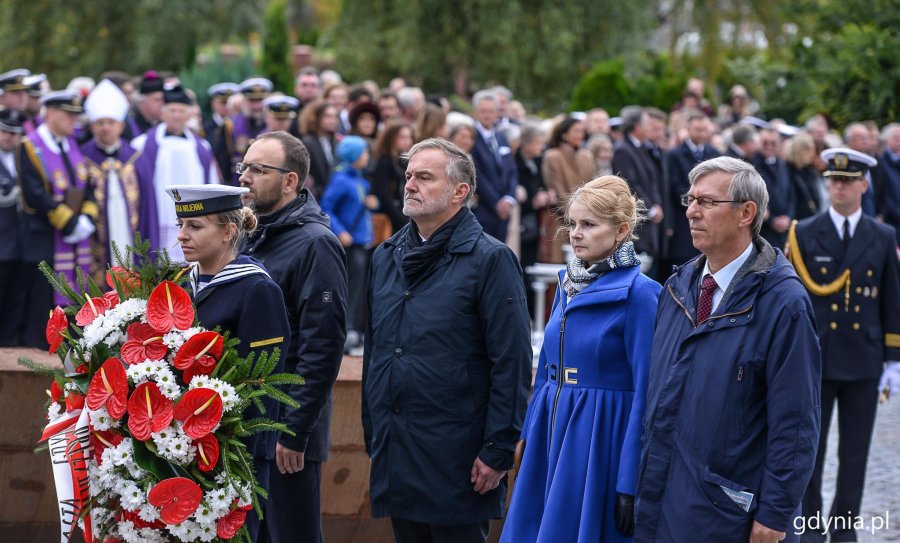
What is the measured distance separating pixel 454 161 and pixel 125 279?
1437 millimetres

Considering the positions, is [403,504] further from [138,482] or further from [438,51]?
[438,51]

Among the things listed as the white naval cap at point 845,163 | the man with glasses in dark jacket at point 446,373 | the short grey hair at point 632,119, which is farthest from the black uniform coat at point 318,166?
the man with glasses in dark jacket at point 446,373

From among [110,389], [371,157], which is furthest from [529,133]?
[110,389]

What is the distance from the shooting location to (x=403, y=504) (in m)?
5.25

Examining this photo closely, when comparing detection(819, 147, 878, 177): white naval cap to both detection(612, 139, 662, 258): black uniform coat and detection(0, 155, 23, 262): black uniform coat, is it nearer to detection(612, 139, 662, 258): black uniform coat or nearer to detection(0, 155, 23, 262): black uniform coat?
Result: detection(612, 139, 662, 258): black uniform coat

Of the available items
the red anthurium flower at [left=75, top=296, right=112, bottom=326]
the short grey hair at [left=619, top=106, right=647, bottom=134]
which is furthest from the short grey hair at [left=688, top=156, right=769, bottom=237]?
the short grey hair at [left=619, top=106, right=647, bottom=134]

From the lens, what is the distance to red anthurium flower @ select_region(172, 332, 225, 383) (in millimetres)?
4621

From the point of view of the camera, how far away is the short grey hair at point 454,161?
5383 millimetres

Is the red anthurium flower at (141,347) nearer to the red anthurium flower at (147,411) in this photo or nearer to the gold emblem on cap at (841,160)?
the red anthurium flower at (147,411)

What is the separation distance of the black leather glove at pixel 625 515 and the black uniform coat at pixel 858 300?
309 cm

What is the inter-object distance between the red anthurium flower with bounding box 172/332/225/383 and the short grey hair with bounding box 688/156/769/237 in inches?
73.5

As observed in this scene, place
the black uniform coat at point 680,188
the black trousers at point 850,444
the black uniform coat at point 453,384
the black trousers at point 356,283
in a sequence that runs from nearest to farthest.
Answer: the black uniform coat at point 453,384 < the black trousers at point 850,444 < the black trousers at point 356,283 < the black uniform coat at point 680,188

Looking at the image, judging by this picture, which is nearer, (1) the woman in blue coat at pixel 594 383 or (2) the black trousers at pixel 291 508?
(1) the woman in blue coat at pixel 594 383

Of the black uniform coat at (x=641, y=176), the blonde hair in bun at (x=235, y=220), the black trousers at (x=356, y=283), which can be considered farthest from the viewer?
the black uniform coat at (x=641, y=176)
